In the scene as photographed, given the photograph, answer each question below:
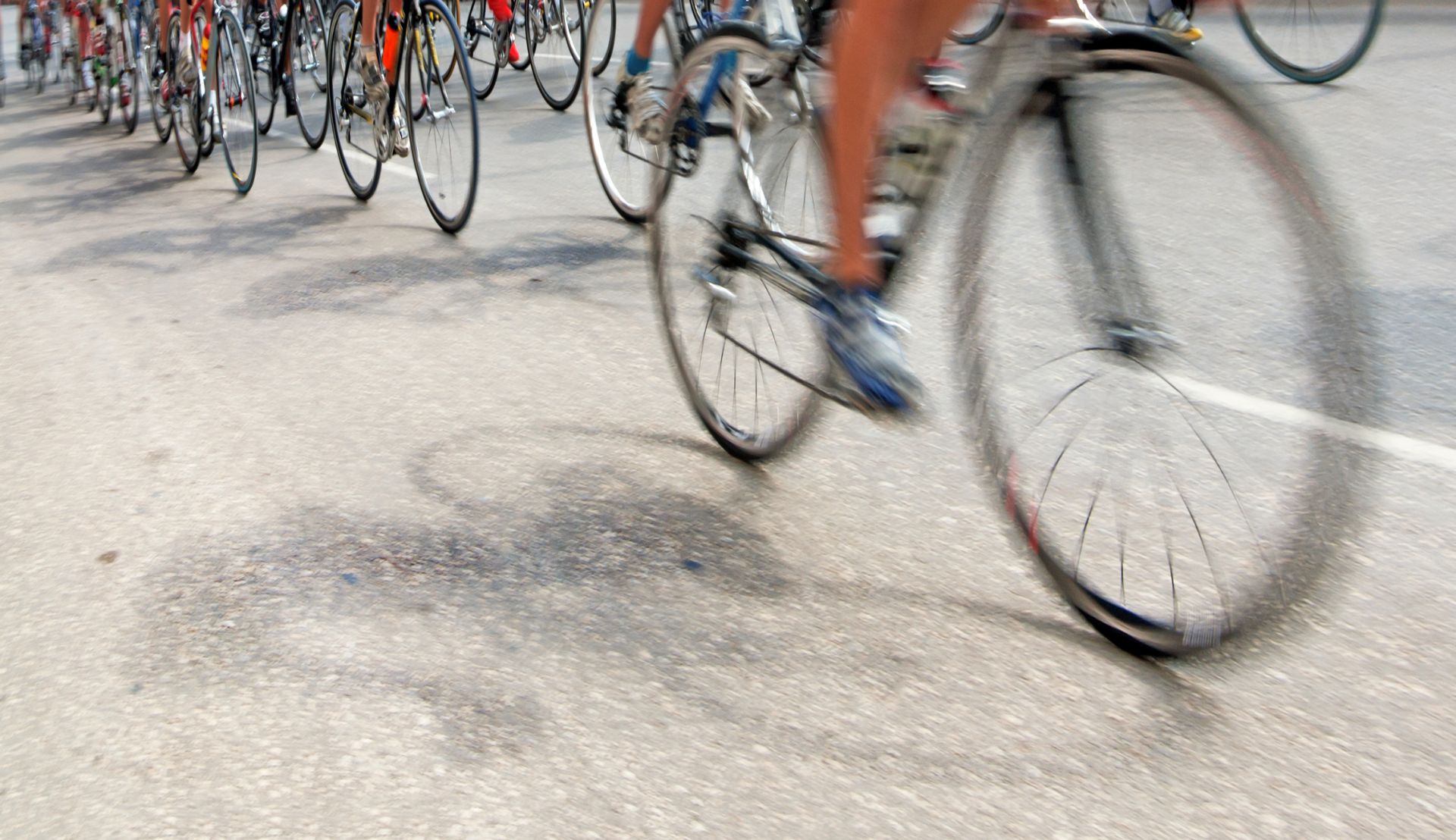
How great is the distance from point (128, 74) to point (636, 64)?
659 centimetres

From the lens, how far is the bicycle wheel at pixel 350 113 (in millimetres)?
7120

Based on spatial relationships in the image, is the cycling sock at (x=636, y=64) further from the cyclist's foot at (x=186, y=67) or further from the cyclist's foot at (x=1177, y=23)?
the cyclist's foot at (x=186, y=67)

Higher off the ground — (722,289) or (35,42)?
(722,289)

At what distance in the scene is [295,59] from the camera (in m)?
9.65

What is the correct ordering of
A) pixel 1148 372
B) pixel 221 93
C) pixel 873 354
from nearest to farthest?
pixel 1148 372 → pixel 873 354 → pixel 221 93

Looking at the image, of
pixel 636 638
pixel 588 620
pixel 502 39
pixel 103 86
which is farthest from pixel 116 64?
pixel 636 638

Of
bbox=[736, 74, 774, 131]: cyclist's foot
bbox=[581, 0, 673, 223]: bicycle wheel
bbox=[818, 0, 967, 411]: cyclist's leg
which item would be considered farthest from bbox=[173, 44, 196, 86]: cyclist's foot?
bbox=[818, 0, 967, 411]: cyclist's leg

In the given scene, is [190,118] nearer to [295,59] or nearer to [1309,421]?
[295,59]

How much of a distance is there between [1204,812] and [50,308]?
501 centimetres

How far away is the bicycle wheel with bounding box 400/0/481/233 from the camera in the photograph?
6230 millimetres

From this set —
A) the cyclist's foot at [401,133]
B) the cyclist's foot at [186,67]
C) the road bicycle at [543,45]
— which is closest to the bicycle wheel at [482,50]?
the road bicycle at [543,45]

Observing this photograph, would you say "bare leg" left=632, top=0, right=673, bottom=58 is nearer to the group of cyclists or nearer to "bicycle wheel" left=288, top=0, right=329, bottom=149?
the group of cyclists

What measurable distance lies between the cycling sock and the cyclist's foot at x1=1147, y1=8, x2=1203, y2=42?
3534mm

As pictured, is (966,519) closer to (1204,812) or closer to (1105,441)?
(1105,441)
